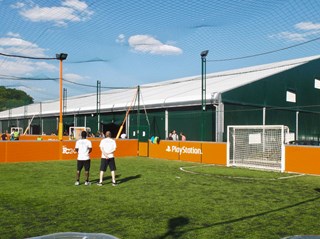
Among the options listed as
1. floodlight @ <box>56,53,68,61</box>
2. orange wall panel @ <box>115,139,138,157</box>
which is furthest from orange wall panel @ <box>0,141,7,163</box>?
orange wall panel @ <box>115,139,138,157</box>

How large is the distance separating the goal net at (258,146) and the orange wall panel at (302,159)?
0.90ft

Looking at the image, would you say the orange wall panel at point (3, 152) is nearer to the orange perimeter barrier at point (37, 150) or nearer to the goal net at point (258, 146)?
the orange perimeter barrier at point (37, 150)

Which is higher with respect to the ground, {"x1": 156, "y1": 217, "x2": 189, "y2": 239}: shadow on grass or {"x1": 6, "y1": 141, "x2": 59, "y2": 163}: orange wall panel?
{"x1": 6, "y1": 141, "x2": 59, "y2": 163}: orange wall panel

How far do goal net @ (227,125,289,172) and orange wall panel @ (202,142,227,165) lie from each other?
1.31 feet

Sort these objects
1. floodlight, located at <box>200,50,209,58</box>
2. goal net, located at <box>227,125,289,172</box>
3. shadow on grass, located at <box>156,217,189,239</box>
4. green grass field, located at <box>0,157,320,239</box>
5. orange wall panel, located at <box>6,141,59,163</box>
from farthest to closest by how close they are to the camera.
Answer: floodlight, located at <box>200,50,209,58</box> → orange wall panel, located at <box>6,141,59,163</box> → goal net, located at <box>227,125,289,172</box> → green grass field, located at <box>0,157,320,239</box> → shadow on grass, located at <box>156,217,189,239</box>

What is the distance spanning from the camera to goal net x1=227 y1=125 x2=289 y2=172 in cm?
1788

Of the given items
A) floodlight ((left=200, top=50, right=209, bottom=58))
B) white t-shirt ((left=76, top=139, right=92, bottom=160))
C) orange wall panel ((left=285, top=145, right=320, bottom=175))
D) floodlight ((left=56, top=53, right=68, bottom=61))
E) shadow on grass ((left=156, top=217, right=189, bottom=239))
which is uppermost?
floodlight ((left=200, top=50, right=209, bottom=58))

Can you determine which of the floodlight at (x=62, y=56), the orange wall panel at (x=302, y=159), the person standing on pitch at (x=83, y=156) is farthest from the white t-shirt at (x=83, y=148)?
the floodlight at (x=62, y=56)

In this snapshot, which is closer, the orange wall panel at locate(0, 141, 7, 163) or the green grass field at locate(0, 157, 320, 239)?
the green grass field at locate(0, 157, 320, 239)

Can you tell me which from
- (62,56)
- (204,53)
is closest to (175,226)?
(62,56)

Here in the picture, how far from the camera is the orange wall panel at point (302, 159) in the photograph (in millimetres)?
16341

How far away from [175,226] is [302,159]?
1118 centimetres

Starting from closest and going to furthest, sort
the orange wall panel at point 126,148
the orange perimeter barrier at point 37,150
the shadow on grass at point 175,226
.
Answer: the shadow on grass at point 175,226 → the orange perimeter barrier at point 37,150 → the orange wall panel at point 126,148

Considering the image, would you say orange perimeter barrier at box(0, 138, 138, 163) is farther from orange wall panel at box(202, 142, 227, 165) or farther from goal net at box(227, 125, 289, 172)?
goal net at box(227, 125, 289, 172)
